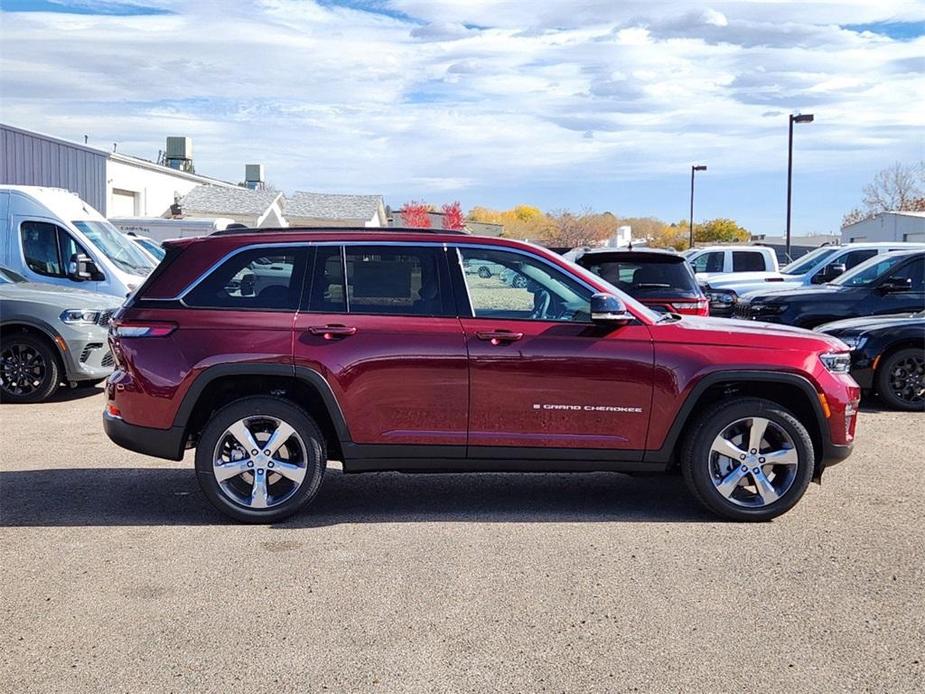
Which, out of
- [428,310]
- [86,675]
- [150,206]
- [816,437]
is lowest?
[86,675]

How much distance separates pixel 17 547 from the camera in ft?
18.2

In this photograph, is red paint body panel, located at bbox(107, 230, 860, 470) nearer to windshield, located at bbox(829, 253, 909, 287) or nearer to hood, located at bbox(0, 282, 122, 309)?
hood, located at bbox(0, 282, 122, 309)

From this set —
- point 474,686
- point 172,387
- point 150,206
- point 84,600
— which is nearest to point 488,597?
point 474,686

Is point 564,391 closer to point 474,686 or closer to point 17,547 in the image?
point 474,686

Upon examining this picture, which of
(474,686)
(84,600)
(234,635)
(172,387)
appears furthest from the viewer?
(172,387)

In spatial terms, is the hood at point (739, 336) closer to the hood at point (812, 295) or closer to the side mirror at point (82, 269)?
the hood at point (812, 295)

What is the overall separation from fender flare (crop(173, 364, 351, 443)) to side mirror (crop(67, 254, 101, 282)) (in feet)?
27.4

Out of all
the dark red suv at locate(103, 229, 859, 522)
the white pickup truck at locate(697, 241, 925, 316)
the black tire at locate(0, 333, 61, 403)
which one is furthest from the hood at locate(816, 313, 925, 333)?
the black tire at locate(0, 333, 61, 403)

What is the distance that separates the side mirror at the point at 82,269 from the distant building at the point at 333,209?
3803cm

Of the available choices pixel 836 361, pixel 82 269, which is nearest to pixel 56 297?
pixel 82 269

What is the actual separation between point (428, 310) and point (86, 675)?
293 cm

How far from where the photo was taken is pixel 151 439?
6012 millimetres

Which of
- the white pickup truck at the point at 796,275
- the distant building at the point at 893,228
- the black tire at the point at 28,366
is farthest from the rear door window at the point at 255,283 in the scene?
the distant building at the point at 893,228

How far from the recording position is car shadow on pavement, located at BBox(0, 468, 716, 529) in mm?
6184
